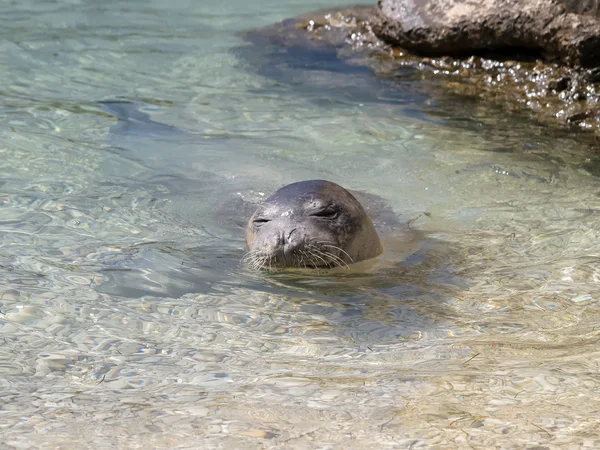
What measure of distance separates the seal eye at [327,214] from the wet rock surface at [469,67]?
364cm

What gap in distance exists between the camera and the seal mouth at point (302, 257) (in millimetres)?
4543

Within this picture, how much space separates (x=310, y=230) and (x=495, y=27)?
4847 mm

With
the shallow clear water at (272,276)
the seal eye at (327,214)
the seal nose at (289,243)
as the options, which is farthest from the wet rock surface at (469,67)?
the seal nose at (289,243)

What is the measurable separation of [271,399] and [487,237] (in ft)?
9.40

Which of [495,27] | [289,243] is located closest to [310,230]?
[289,243]

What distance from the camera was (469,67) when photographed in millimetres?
8938

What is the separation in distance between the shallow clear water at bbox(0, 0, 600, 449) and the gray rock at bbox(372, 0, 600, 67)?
A: 2.42 ft

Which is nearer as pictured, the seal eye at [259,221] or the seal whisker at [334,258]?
the seal whisker at [334,258]

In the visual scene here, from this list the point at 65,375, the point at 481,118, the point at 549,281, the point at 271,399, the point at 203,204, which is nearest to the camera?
the point at 271,399

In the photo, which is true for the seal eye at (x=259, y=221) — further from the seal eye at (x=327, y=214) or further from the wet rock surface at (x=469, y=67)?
the wet rock surface at (x=469, y=67)

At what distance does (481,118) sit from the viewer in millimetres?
7863

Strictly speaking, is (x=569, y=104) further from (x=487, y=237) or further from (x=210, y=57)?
(x=210, y=57)

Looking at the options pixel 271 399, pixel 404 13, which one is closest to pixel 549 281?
pixel 271 399

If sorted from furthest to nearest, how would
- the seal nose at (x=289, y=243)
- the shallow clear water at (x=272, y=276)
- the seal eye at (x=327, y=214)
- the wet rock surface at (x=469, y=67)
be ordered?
the wet rock surface at (x=469, y=67)
the seal eye at (x=327, y=214)
the seal nose at (x=289, y=243)
the shallow clear water at (x=272, y=276)
